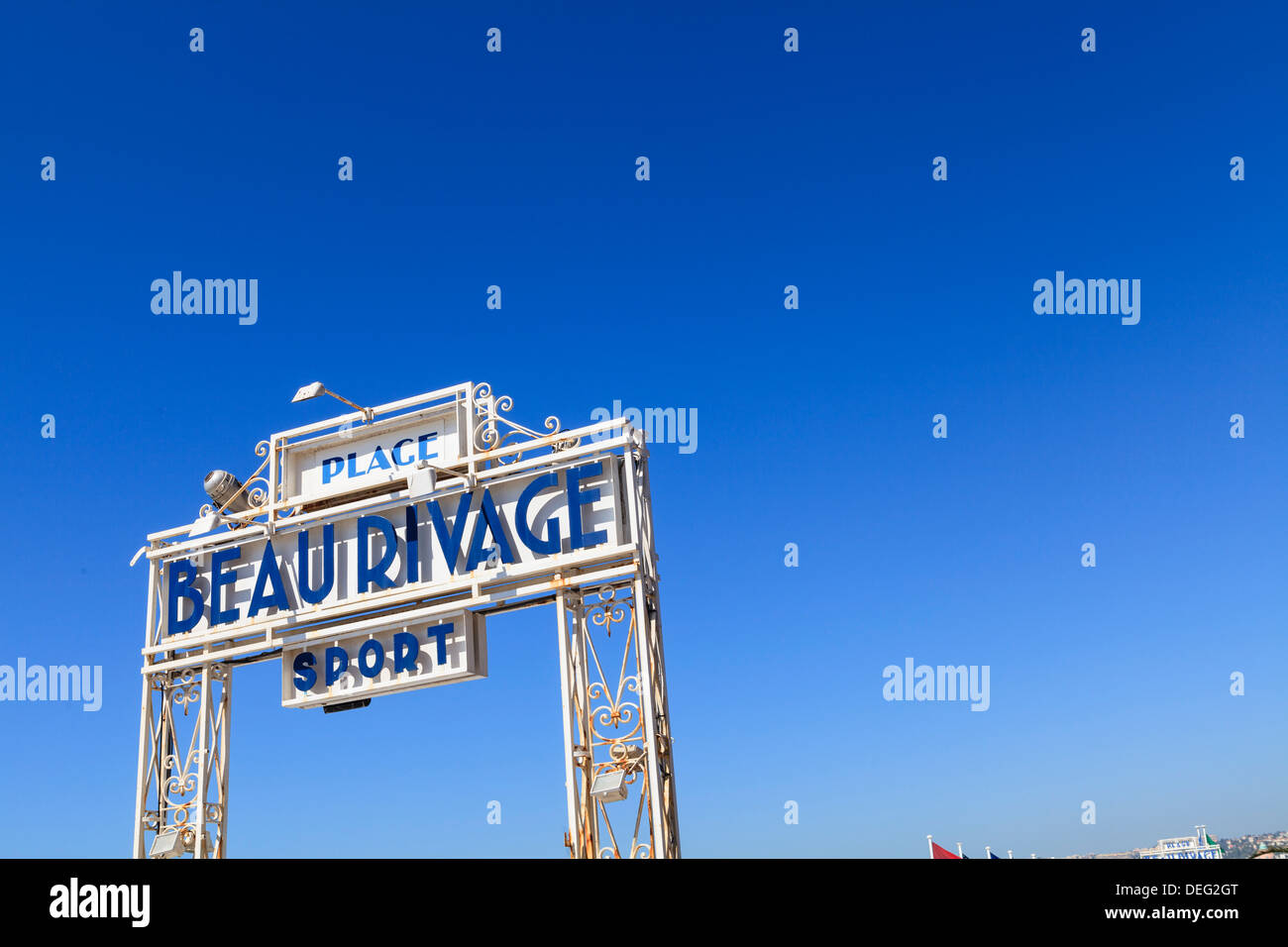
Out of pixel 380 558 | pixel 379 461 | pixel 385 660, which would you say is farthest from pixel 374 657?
pixel 379 461

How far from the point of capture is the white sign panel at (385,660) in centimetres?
1470

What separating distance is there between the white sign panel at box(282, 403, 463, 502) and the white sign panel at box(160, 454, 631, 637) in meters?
0.51

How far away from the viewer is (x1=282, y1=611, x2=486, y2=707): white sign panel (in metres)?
14.7

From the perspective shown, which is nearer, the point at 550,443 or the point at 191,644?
the point at 550,443

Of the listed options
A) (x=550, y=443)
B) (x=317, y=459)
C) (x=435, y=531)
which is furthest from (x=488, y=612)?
(x=317, y=459)

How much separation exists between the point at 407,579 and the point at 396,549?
51 centimetres

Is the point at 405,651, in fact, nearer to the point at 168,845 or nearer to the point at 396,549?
the point at 396,549

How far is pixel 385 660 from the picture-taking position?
1511 cm

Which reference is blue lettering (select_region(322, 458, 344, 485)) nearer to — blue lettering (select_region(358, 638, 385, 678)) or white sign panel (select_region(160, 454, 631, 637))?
white sign panel (select_region(160, 454, 631, 637))

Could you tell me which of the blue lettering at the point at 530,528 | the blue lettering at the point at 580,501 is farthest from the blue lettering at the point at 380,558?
the blue lettering at the point at 580,501

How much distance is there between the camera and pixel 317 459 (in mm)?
16422

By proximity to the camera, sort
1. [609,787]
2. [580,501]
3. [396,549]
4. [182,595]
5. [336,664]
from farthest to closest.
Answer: [182,595] < [396,549] < [336,664] < [580,501] < [609,787]

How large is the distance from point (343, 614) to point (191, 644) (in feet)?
8.46
